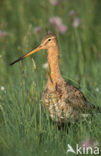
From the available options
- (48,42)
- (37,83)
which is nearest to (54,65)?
(48,42)

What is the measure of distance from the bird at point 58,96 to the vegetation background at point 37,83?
95 millimetres

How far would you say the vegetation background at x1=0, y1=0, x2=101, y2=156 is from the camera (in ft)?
8.80

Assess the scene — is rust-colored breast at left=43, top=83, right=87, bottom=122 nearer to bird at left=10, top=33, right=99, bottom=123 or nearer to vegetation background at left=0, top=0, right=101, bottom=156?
bird at left=10, top=33, right=99, bottom=123

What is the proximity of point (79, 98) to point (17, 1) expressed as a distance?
3.61 metres

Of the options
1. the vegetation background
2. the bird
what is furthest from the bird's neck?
the vegetation background

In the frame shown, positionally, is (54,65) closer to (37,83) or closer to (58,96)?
(58,96)

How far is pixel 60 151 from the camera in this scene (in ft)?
8.58

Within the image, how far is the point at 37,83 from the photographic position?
295 cm

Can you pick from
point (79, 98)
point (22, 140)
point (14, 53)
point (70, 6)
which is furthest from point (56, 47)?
point (70, 6)

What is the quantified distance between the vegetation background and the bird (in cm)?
9

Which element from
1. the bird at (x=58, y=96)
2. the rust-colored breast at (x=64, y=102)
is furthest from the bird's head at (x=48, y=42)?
the rust-colored breast at (x=64, y=102)

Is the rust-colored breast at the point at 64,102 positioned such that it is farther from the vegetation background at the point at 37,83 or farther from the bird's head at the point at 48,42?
the bird's head at the point at 48,42

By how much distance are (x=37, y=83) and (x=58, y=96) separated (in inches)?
14.0

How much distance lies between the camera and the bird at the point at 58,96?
314 centimetres
